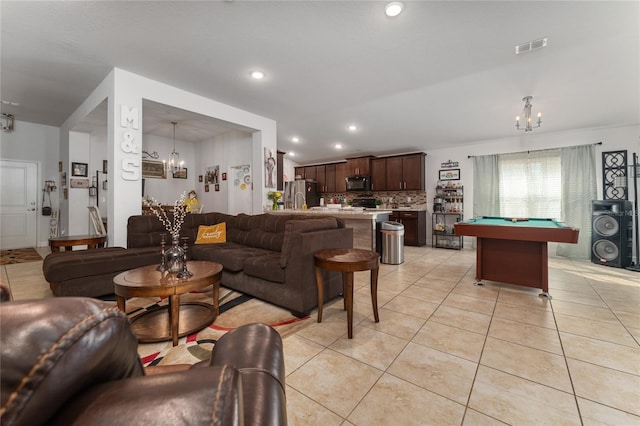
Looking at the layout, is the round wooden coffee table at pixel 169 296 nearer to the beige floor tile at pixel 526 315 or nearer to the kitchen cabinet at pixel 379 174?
the beige floor tile at pixel 526 315

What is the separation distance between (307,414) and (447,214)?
6.24m

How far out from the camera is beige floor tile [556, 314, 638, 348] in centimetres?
203

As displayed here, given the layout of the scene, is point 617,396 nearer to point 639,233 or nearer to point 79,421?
point 79,421

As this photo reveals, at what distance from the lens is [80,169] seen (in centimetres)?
557

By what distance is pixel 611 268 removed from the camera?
4203 mm

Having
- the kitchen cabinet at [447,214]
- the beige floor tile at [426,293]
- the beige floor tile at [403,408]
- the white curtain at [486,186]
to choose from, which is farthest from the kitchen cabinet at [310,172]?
the beige floor tile at [403,408]

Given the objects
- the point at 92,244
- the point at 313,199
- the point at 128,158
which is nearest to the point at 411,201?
the point at 313,199

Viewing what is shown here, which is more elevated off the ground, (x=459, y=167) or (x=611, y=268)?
(x=459, y=167)

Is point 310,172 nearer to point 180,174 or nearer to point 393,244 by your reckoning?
point 180,174

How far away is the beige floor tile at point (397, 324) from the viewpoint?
7.06 feet

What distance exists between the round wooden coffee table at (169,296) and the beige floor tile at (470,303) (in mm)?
2400

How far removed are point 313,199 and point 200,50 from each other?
5.72m

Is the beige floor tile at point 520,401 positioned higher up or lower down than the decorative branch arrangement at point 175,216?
lower down

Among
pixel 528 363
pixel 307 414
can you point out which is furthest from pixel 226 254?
pixel 528 363
